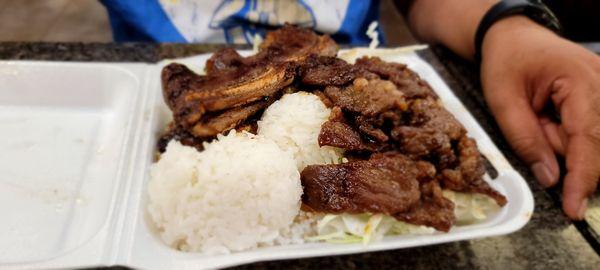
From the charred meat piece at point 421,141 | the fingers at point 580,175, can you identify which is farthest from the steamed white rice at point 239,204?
the fingers at point 580,175

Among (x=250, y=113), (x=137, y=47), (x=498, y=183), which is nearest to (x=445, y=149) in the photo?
(x=498, y=183)

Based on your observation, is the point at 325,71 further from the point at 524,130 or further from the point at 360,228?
the point at 524,130

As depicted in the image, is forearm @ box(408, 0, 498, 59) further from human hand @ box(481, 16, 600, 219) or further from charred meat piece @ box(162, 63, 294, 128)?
charred meat piece @ box(162, 63, 294, 128)

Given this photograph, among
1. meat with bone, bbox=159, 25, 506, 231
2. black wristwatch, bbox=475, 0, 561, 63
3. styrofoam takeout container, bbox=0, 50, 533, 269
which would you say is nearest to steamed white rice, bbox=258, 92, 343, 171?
meat with bone, bbox=159, 25, 506, 231

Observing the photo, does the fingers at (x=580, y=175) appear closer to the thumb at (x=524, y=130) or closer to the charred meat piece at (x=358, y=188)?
the thumb at (x=524, y=130)

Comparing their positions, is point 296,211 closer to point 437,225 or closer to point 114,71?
point 437,225

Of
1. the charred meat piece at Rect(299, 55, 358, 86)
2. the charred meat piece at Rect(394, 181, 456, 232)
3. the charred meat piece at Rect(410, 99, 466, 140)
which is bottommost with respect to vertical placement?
the charred meat piece at Rect(394, 181, 456, 232)
